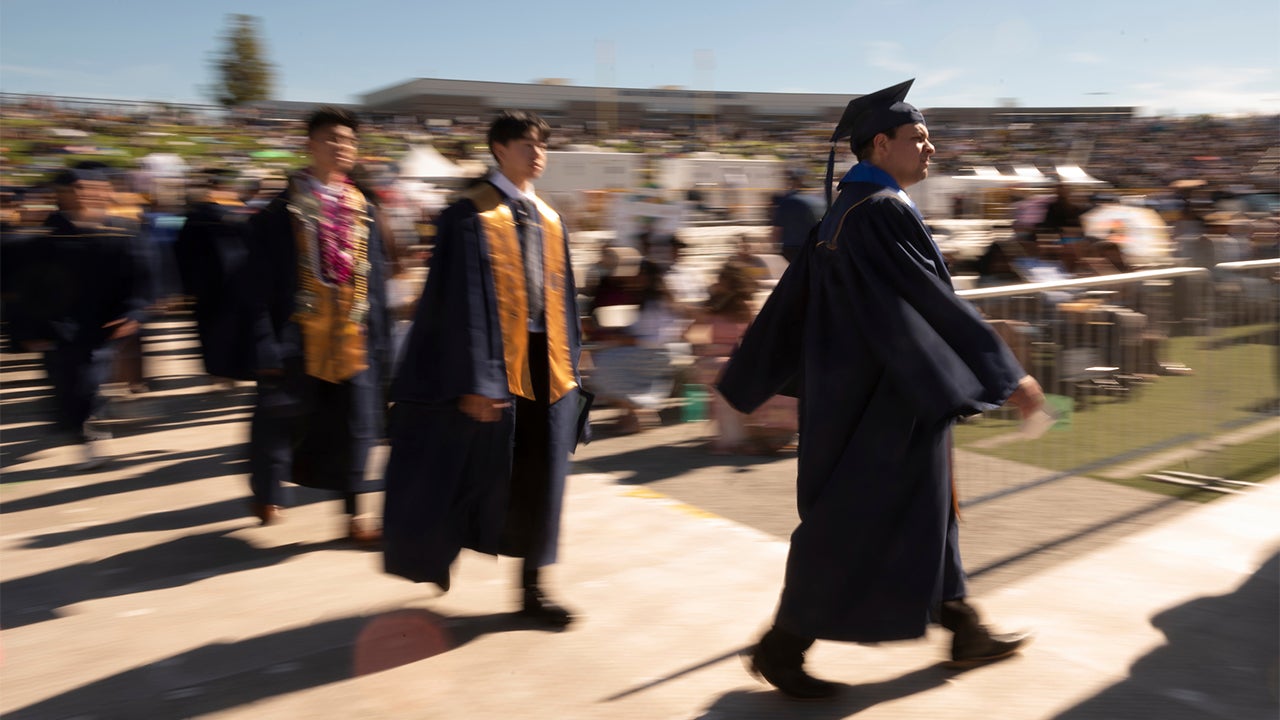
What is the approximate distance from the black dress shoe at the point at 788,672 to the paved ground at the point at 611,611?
0.04m

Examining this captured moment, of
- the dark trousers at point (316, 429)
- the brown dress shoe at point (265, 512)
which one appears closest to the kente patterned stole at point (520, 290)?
the dark trousers at point (316, 429)

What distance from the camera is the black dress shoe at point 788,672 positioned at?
304cm

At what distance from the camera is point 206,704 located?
10.2ft

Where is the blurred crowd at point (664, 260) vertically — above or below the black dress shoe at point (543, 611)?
above

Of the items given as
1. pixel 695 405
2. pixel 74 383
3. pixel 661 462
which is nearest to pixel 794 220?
pixel 695 405

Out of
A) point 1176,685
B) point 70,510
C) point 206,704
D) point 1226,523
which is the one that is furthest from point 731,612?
point 70,510

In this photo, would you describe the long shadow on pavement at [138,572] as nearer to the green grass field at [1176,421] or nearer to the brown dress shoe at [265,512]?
the brown dress shoe at [265,512]

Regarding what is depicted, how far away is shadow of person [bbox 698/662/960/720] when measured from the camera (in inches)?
118

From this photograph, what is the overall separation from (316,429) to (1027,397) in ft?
9.52

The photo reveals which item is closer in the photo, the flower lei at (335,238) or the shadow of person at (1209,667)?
the shadow of person at (1209,667)

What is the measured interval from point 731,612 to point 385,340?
189 cm

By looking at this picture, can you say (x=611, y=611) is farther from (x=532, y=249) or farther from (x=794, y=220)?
(x=794, y=220)

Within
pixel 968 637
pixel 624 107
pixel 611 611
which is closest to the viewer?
pixel 968 637

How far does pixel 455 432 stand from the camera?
138 inches
